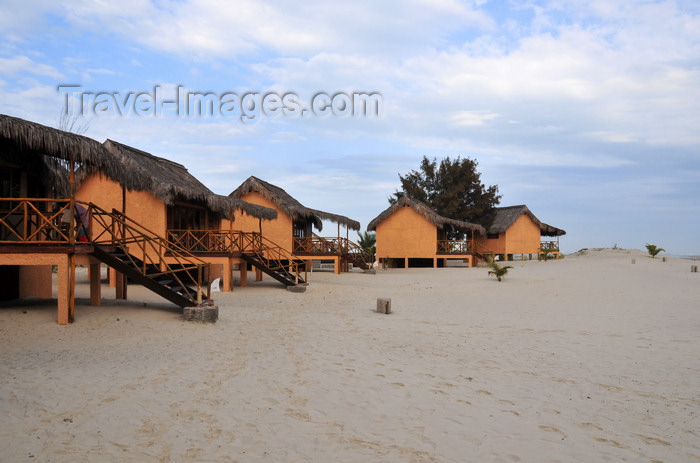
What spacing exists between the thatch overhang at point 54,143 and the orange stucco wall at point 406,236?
71.7 ft

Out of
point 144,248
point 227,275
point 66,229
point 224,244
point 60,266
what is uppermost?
point 66,229

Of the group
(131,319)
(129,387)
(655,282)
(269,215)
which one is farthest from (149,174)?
(655,282)

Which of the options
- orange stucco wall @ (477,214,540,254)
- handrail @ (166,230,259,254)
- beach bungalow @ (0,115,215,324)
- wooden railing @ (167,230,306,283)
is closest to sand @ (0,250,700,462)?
beach bungalow @ (0,115,215,324)

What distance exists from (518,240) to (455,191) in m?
6.27

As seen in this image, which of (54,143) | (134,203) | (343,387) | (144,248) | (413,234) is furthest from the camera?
(413,234)

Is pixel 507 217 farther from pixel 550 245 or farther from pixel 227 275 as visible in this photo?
pixel 227 275

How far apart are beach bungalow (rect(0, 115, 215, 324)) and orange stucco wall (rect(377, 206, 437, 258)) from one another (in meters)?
20.5

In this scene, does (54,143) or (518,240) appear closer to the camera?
(54,143)

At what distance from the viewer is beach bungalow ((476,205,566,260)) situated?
116ft

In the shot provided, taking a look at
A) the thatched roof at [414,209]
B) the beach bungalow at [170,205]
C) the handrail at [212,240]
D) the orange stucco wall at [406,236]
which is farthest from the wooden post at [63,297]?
the orange stucco wall at [406,236]

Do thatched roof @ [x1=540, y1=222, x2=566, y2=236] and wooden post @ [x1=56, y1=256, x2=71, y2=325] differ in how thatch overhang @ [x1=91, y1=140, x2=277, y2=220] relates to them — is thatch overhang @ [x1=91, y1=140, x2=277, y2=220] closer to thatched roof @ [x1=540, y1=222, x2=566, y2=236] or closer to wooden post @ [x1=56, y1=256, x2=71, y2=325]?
wooden post @ [x1=56, y1=256, x2=71, y2=325]

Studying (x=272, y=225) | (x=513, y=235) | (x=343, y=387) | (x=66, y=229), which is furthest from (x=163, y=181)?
(x=513, y=235)

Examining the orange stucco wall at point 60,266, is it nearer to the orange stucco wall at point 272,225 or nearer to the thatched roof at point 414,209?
the orange stucco wall at point 272,225

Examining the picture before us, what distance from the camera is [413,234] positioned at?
29.9 m
